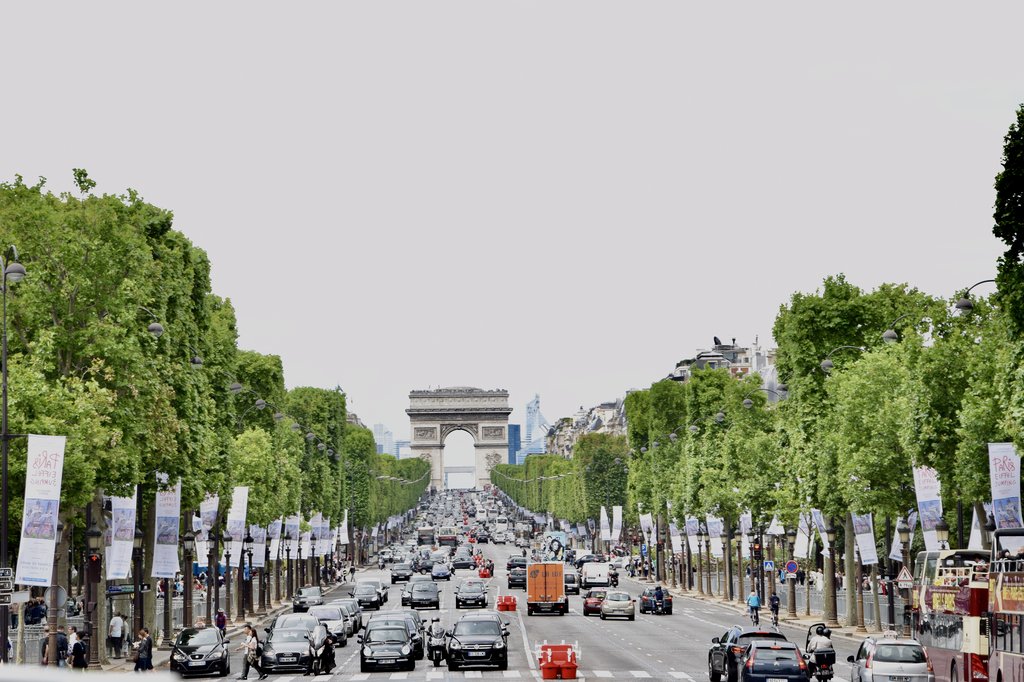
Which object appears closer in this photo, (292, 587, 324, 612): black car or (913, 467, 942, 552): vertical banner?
(913, 467, 942, 552): vertical banner

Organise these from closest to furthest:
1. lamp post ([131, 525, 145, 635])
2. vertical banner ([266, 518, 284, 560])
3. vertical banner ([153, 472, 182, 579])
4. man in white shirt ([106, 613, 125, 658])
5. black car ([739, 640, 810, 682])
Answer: black car ([739, 640, 810, 682]), vertical banner ([153, 472, 182, 579]), lamp post ([131, 525, 145, 635]), man in white shirt ([106, 613, 125, 658]), vertical banner ([266, 518, 284, 560])

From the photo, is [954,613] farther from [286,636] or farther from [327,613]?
[327,613]

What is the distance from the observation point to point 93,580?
56.2m

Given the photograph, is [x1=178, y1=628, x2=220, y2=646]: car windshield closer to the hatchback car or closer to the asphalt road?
the asphalt road

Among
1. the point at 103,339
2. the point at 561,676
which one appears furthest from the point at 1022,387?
the point at 103,339

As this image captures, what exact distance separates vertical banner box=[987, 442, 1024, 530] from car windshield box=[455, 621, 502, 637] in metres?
19.1

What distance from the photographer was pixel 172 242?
66875 mm

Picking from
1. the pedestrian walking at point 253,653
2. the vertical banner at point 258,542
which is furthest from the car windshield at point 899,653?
the vertical banner at point 258,542

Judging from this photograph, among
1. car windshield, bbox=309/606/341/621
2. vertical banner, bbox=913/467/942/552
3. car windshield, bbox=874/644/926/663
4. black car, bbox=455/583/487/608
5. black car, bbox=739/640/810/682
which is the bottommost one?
black car, bbox=739/640/810/682

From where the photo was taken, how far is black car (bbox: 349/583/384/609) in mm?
101125

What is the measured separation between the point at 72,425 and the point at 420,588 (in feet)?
182

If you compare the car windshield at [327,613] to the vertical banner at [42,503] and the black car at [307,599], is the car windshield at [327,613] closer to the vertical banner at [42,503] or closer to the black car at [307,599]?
the black car at [307,599]

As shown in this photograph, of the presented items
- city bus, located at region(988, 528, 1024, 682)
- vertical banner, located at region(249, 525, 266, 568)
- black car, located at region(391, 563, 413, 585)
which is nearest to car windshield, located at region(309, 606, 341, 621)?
vertical banner, located at region(249, 525, 266, 568)

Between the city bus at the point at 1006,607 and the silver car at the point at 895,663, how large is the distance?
343 cm
